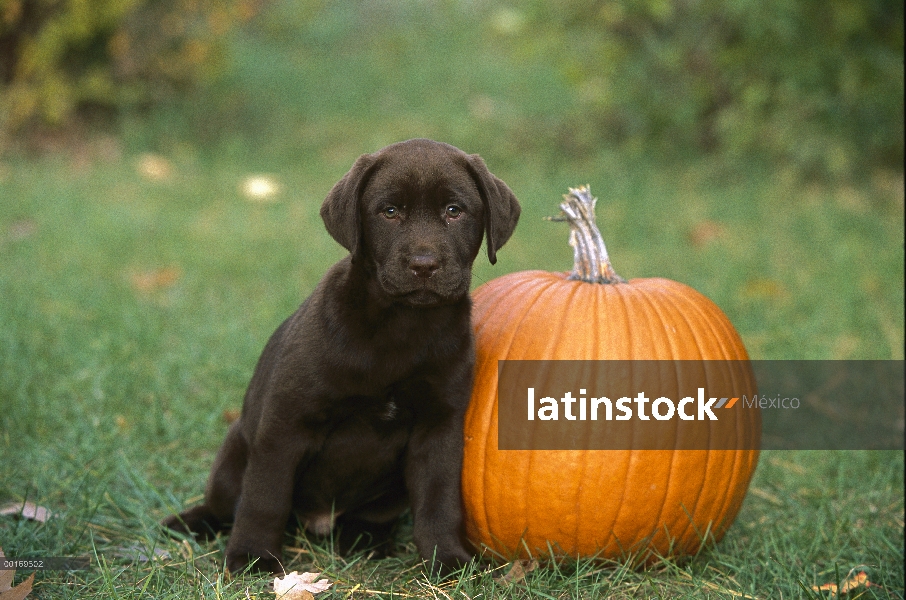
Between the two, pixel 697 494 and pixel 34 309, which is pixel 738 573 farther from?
pixel 34 309

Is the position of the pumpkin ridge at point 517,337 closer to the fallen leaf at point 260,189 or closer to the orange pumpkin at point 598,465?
→ the orange pumpkin at point 598,465

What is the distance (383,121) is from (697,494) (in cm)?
695

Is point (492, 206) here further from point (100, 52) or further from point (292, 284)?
point (100, 52)

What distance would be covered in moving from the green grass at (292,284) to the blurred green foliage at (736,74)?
38cm

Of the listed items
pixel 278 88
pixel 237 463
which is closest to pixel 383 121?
pixel 278 88

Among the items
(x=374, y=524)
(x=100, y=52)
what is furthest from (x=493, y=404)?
(x=100, y=52)

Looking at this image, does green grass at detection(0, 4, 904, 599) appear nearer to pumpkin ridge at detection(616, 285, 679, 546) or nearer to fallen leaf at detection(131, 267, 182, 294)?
fallen leaf at detection(131, 267, 182, 294)

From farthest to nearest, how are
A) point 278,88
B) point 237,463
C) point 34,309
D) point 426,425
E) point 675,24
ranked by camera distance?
point 278,88 → point 675,24 → point 34,309 → point 237,463 → point 426,425

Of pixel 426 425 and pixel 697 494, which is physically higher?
pixel 426 425

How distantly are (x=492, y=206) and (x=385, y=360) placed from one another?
20.1 inches

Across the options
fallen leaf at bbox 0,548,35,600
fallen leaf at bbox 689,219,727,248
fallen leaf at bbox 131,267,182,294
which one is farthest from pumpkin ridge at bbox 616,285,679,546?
fallen leaf at bbox 689,219,727,248

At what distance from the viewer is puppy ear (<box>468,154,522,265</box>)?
262 centimetres

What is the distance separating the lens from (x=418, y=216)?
2529mm

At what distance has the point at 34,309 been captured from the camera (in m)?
4.84
